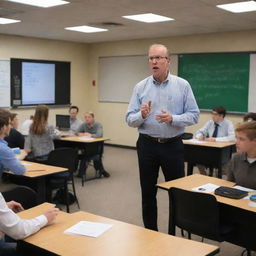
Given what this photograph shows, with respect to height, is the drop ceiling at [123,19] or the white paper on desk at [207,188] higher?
the drop ceiling at [123,19]

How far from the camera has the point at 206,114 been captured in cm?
854

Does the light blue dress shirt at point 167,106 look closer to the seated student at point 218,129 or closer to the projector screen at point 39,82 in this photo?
the seated student at point 218,129

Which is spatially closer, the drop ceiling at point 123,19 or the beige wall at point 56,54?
the drop ceiling at point 123,19

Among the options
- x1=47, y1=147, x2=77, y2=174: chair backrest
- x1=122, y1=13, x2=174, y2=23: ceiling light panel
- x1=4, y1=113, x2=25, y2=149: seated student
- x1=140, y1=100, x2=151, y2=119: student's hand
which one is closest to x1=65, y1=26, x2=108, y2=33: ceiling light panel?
x1=122, y1=13, x2=174, y2=23: ceiling light panel

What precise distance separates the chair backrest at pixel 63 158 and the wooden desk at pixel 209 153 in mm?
1871

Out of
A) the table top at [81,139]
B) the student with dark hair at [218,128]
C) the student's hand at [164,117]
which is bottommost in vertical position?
the table top at [81,139]

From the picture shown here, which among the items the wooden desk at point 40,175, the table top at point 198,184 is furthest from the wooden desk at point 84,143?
Result: the table top at point 198,184

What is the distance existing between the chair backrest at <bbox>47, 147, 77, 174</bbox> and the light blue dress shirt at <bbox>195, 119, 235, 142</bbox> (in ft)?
7.63

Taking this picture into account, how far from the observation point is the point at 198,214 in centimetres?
275

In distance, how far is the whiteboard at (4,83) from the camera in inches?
337

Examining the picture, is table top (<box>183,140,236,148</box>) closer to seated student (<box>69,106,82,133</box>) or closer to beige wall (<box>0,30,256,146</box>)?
beige wall (<box>0,30,256,146</box>)

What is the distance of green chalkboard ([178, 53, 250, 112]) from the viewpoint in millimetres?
7875

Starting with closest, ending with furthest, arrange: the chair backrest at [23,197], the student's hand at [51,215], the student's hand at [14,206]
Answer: the student's hand at [51,215], the student's hand at [14,206], the chair backrest at [23,197]

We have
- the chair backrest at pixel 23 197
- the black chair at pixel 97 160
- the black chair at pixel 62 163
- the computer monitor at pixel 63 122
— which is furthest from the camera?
the computer monitor at pixel 63 122
